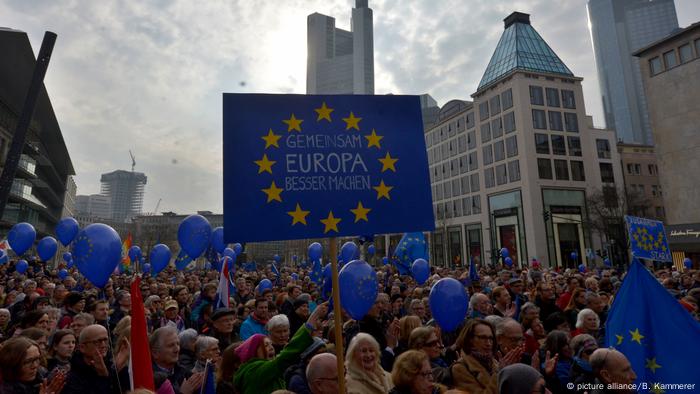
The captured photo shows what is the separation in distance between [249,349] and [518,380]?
2.30 metres

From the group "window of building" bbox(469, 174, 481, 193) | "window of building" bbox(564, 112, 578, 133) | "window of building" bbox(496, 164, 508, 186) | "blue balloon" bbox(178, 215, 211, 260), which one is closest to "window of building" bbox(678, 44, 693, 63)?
"window of building" bbox(564, 112, 578, 133)

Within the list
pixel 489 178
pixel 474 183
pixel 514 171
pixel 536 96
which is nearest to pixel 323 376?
pixel 514 171

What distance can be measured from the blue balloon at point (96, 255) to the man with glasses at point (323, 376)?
181 inches

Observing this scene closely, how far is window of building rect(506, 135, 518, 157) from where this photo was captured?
163 ft

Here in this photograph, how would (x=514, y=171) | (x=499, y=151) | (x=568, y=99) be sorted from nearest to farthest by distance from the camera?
(x=514, y=171)
(x=568, y=99)
(x=499, y=151)

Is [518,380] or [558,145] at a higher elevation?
[558,145]

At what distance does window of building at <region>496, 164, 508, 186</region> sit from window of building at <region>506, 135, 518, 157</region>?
6.14 feet

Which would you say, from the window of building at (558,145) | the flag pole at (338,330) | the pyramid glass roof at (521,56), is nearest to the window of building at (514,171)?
the window of building at (558,145)

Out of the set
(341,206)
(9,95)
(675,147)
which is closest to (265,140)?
(341,206)

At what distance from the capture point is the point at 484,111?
5488 cm

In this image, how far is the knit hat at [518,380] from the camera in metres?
2.99

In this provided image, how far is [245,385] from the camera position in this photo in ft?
11.7

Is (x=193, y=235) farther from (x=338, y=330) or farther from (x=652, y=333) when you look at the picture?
(x=652, y=333)

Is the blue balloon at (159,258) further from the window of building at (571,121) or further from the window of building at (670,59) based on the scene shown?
the window of building at (571,121)
